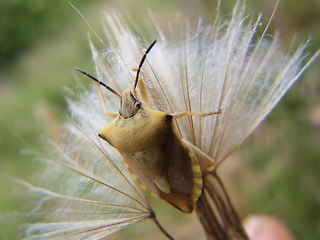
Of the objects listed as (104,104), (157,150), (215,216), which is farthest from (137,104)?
(215,216)

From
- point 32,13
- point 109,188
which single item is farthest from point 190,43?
point 32,13

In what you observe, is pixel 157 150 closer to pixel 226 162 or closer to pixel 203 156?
pixel 203 156

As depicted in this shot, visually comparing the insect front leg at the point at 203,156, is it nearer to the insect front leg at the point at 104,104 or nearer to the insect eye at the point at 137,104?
the insect eye at the point at 137,104

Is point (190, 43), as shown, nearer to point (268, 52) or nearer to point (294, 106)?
point (268, 52)

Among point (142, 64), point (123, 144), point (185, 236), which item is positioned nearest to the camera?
point (123, 144)

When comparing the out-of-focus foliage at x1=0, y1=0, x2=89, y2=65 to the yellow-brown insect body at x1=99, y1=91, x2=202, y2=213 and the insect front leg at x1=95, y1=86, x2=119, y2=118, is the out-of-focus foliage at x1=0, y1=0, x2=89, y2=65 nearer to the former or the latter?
the insect front leg at x1=95, y1=86, x2=119, y2=118

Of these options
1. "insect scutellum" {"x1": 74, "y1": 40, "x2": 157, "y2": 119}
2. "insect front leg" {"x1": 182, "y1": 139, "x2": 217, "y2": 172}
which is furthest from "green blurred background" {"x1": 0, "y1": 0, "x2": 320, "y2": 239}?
"insect front leg" {"x1": 182, "y1": 139, "x2": 217, "y2": 172}

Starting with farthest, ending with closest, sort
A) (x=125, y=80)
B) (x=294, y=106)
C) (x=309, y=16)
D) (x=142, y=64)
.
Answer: (x=309, y=16), (x=294, y=106), (x=125, y=80), (x=142, y=64)
